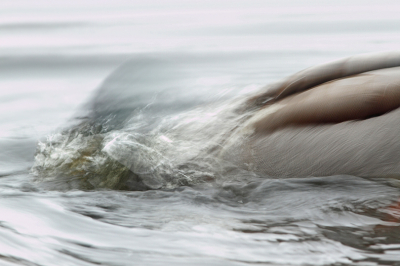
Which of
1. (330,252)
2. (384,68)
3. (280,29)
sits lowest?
(330,252)

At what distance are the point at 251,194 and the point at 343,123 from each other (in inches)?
19.0

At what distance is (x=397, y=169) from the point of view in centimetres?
228

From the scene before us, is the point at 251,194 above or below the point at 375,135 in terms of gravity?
below

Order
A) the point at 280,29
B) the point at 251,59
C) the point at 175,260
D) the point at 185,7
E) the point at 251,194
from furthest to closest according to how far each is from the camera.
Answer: the point at 185,7, the point at 280,29, the point at 251,59, the point at 251,194, the point at 175,260

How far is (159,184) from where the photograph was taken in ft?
8.52

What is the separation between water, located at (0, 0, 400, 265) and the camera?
6.11 feet

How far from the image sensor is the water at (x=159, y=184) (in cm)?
186

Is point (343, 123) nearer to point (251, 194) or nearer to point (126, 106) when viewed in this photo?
point (251, 194)

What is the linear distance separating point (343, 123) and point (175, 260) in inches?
38.8

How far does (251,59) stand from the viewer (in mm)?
5824

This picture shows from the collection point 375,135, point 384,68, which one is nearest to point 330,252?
point 375,135

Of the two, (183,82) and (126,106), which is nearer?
(126,106)

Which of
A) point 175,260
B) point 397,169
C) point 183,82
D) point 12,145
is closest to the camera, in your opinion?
point 175,260

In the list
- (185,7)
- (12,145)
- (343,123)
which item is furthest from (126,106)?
(185,7)
